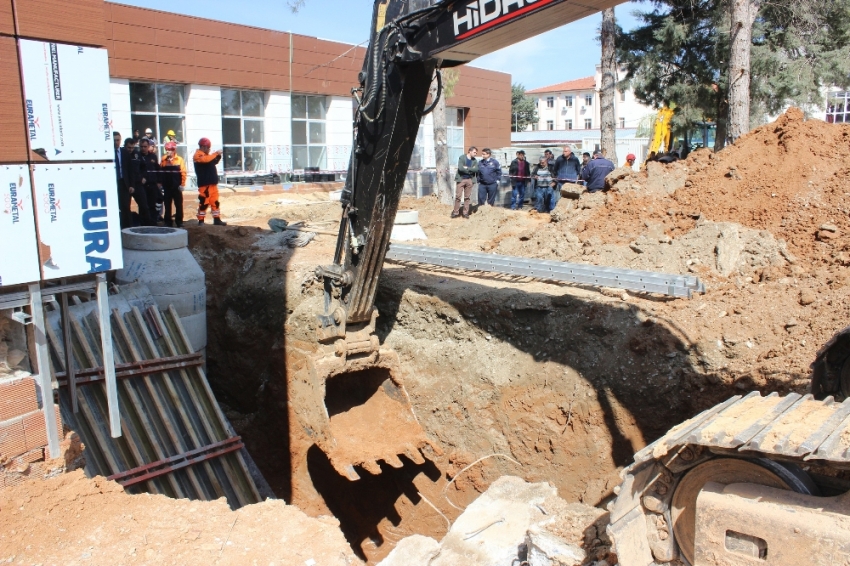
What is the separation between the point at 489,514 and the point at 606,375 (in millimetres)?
2013

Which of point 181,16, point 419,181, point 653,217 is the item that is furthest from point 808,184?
point 181,16

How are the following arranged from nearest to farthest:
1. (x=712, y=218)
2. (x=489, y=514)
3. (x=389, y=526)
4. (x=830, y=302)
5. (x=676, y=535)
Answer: (x=676, y=535), (x=489, y=514), (x=830, y=302), (x=389, y=526), (x=712, y=218)

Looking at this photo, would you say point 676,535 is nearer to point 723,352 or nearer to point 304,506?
point 723,352

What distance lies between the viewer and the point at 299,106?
2392 cm

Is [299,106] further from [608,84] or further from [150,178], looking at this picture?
[150,178]

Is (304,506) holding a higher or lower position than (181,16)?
lower

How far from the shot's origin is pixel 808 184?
8.62 metres

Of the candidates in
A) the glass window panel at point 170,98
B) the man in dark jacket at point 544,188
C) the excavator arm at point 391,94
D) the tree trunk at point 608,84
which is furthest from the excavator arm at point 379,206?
the glass window panel at point 170,98

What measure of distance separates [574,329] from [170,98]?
54.2ft

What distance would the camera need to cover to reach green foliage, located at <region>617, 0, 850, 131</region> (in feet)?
58.8

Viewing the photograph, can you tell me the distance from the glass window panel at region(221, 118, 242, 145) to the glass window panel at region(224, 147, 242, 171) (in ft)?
0.73

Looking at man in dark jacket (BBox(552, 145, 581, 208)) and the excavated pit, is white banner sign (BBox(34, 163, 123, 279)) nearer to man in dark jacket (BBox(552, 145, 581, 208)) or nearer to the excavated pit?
the excavated pit

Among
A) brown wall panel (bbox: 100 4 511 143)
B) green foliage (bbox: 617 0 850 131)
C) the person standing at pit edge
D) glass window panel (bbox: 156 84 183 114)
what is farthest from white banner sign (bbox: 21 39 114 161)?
green foliage (bbox: 617 0 850 131)

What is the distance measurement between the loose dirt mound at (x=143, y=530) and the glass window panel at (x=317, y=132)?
822 inches
